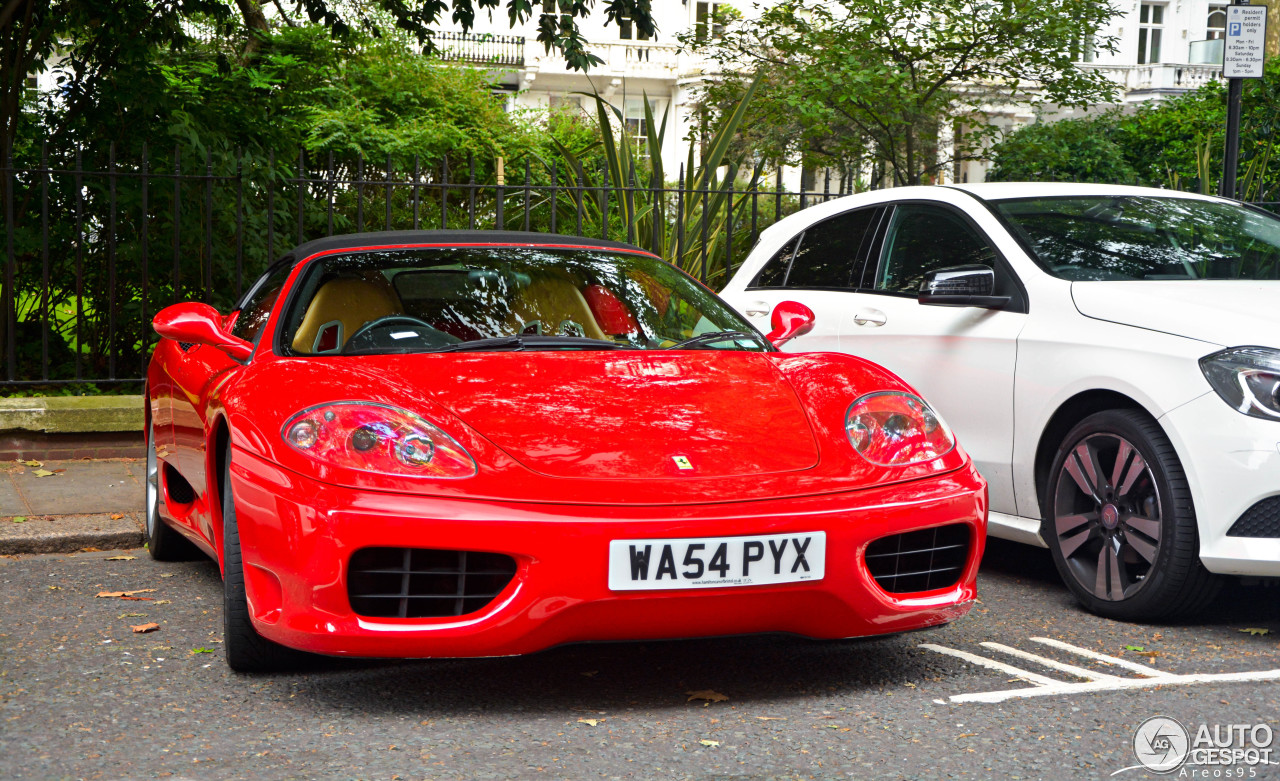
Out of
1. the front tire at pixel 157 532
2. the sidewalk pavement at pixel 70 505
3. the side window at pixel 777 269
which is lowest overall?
the sidewalk pavement at pixel 70 505

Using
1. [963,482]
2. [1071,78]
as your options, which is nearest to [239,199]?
[963,482]

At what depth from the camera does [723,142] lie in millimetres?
9664

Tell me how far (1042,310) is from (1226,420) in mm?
922

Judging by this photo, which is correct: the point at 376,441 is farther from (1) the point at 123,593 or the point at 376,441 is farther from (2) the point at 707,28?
(2) the point at 707,28

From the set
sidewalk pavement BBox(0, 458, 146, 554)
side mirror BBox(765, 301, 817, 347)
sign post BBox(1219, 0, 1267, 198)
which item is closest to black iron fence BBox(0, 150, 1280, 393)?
sign post BBox(1219, 0, 1267, 198)

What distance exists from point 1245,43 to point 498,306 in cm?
669

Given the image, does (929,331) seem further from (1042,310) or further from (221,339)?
(221,339)

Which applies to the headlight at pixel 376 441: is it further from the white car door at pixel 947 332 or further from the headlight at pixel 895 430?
the white car door at pixel 947 332

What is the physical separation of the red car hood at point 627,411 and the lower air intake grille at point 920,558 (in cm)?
30

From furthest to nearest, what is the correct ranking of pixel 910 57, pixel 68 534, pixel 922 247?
1. pixel 910 57
2. pixel 68 534
3. pixel 922 247

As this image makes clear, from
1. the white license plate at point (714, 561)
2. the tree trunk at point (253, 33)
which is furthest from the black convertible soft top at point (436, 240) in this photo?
the tree trunk at point (253, 33)

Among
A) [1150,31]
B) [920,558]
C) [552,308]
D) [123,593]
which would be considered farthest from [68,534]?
[1150,31]

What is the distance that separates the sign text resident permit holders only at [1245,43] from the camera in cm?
887

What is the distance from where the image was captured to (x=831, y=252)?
19.7 feet
